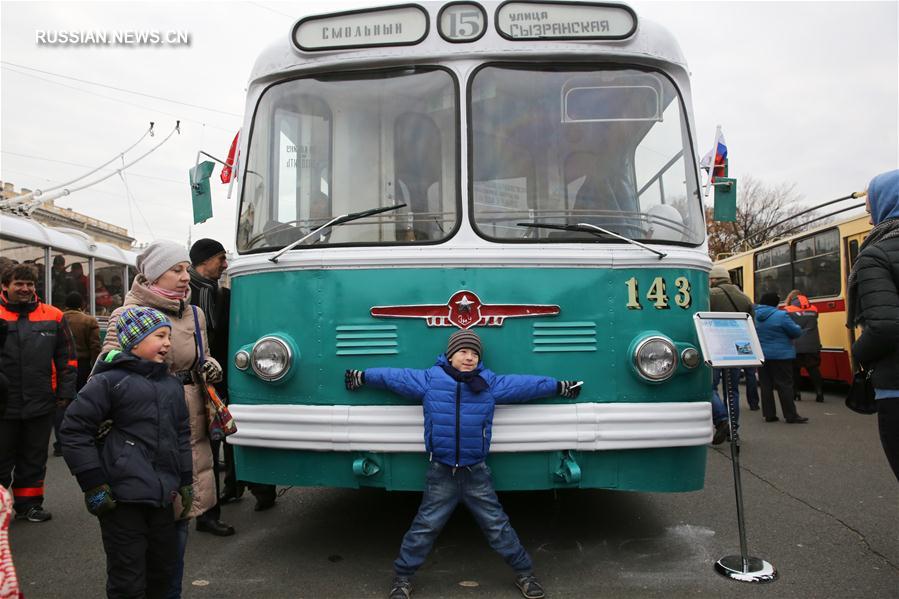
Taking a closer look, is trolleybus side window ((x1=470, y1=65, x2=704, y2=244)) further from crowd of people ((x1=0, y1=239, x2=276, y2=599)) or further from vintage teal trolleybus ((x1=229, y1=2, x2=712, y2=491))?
crowd of people ((x1=0, y1=239, x2=276, y2=599))

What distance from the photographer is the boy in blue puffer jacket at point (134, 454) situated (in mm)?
2811

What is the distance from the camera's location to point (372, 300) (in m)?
3.96

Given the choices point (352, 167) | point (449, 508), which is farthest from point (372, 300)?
point (449, 508)

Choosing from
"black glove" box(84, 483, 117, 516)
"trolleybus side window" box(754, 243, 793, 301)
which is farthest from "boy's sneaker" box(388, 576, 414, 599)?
"trolleybus side window" box(754, 243, 793, 301)

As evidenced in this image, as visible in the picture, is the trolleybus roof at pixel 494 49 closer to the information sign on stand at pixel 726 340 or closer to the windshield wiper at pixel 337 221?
the windshield wiper at pixel 337 221

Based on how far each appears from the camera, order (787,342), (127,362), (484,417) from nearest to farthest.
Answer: (127,362), (484,417), (787,342)

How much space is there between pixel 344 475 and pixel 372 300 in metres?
0.94

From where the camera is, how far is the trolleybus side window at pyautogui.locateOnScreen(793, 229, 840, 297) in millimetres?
13057

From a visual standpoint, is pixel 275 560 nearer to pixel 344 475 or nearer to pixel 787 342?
pixel 344 475

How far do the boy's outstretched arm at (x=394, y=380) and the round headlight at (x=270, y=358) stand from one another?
353 mm

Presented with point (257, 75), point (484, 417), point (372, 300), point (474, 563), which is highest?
point (257, 75)

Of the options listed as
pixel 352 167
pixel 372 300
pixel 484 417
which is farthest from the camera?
pixel 352 167

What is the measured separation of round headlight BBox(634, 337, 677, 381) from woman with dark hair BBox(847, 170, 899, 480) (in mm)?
867

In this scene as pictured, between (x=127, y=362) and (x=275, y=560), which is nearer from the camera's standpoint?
(x=127, y=362)
